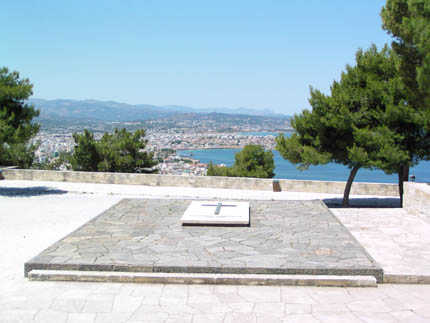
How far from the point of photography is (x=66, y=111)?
471ft

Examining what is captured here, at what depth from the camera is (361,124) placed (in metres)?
14.8

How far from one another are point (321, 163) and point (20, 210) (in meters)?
9.29

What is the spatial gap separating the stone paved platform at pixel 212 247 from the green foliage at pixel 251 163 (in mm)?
16196

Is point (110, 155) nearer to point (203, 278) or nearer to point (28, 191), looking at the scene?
point (28, 191)

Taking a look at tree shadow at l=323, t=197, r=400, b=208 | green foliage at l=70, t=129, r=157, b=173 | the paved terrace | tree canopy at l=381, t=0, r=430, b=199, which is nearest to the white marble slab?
the paved terrace

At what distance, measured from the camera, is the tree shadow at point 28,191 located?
14641mm

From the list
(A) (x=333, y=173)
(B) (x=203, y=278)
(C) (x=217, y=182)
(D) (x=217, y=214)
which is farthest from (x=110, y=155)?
(A) (x=333, y=173)

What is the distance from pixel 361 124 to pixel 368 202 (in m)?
2.75

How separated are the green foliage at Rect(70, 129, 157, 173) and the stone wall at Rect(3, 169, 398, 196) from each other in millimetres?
5458

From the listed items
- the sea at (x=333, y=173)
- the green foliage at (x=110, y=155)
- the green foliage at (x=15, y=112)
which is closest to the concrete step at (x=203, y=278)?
the green foliage at (x=15, y=112)

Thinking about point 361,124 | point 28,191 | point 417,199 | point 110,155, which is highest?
point 361,124

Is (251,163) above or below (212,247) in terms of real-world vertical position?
below

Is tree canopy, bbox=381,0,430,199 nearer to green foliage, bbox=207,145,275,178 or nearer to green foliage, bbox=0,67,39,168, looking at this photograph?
green foliage, bbox=0,67,39,168

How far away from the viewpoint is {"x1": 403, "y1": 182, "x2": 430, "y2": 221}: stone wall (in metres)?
9.28
